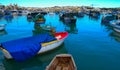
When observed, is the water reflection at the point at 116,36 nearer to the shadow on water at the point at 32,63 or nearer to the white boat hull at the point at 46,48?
the white boat hull at the point at 46,48

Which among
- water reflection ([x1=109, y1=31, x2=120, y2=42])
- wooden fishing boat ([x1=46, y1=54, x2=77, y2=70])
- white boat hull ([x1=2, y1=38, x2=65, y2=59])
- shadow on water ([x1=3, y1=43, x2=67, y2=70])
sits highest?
wooden fishing boat ([x1=46, y1=54, x2=77, y2=70])

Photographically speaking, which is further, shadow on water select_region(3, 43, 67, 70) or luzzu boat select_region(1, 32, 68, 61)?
luzzu boat select_region(1, 32, 68, 61)

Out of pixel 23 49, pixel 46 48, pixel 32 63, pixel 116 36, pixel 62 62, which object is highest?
pixel 23 49

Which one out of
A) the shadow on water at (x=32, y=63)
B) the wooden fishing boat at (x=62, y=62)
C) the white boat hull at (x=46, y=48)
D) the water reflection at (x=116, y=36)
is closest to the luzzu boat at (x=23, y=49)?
the white boat hull at (x=46, y=48)

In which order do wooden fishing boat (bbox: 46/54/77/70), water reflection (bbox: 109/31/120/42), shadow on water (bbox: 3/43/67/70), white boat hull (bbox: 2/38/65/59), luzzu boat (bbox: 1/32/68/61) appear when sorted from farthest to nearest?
water reflection (bbox: 109/31/120/42) < white boat hull (bbox: 2/38/65/59) < luzzu boat (bbox: 1/32/68/61) < shadow on water (bbox: 3/43/67/70) < wooden fishing boat (bbox: 46/54/77/70)

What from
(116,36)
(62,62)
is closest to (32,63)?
(62,62)

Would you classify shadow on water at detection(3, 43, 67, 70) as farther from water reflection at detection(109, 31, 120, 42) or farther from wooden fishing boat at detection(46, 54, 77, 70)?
water reflection at detection(109, 31, 120, 42)

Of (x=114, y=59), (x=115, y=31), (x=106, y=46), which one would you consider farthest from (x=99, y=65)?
(x=115, y=31)

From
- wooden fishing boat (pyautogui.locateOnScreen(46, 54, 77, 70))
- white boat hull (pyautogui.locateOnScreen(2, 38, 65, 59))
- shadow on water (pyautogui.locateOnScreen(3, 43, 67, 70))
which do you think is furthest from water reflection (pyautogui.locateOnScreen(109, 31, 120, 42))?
wooden fishing boat (pyautogui.locateOnScreen(46, 54, 77, 70))

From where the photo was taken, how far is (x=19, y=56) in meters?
18.0

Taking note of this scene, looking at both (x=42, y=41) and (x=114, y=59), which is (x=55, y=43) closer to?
(x=42, y=41)

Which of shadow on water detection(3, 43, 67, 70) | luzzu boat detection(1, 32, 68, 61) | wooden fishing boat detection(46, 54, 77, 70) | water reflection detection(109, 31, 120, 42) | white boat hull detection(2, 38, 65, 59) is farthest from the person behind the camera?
water reflection detection(109, 31, 120, 42)

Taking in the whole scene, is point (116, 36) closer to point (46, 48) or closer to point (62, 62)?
point (46, 48)

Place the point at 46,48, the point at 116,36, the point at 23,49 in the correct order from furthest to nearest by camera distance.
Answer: the point at 116,36
the point at 46,48
the point at 23,49
